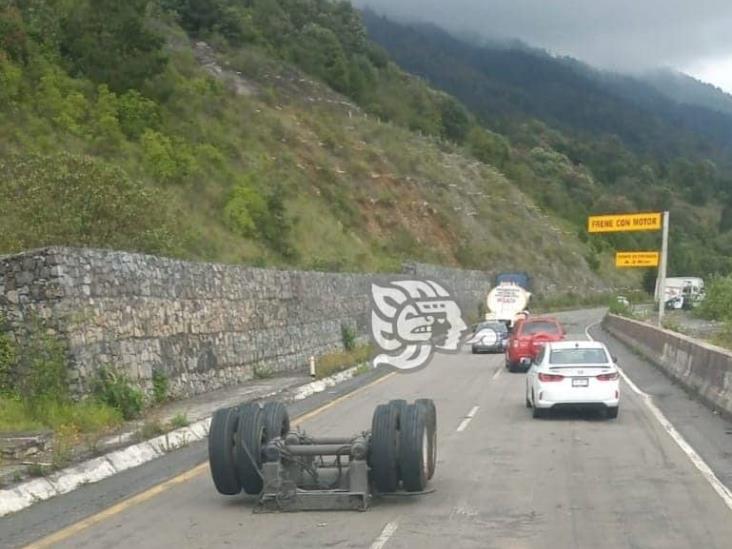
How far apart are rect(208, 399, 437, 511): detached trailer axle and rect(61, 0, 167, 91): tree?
135 feet

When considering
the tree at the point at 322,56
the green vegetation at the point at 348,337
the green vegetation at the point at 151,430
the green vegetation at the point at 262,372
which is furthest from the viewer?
the tree at the point at 322,56

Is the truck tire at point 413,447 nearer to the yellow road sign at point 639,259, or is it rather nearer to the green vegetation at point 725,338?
the green vegetation at point 725,338

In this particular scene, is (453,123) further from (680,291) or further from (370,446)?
(370,446)

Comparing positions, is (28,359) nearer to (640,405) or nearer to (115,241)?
(115,241)

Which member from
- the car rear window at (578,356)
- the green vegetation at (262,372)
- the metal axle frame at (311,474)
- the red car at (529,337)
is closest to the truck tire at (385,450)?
the metal axle frame at (311,474)

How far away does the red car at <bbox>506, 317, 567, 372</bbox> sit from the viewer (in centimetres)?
3141

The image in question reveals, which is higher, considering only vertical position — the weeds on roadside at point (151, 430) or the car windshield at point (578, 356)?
the car windshield at point (578, 356)

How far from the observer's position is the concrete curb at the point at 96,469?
11.8m

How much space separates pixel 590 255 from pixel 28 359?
9300cm

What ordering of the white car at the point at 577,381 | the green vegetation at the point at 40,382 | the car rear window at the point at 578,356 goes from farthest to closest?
1. the car rear window at the point at 578,356
2. the white car at the point at 577,381
3. the green vegetation at the point at 40,382

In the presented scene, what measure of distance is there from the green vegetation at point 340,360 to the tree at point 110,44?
19542mm

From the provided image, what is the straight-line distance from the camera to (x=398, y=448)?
11.1 meters

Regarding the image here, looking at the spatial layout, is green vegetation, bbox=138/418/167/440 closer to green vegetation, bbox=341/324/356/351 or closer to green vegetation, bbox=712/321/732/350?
green vegetation, bbox=712/321/732/350

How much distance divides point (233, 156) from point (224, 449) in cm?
4768
